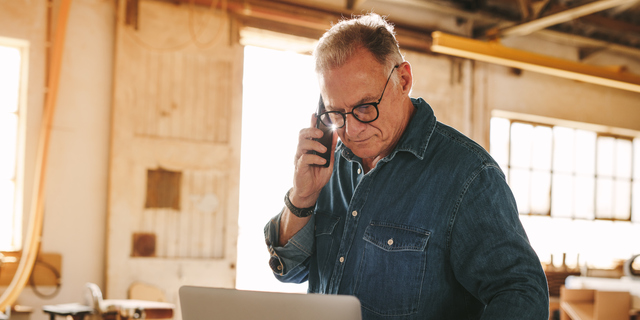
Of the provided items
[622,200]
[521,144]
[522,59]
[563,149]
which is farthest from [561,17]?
[622,200]

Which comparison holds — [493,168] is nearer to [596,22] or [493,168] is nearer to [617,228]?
[596,22]

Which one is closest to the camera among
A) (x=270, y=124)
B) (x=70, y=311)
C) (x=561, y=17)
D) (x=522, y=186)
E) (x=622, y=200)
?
(x=70, y=311)

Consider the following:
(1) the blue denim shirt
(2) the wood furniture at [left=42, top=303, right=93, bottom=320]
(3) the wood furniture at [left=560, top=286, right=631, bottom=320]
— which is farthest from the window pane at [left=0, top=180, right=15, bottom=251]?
(3) the wood furniture at [left=560, top=286, right=631, bottom=320]

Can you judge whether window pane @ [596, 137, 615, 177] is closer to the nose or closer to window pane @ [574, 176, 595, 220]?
window pane @ [574, 176, 595, 220]

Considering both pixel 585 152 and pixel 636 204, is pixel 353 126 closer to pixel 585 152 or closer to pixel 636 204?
pixel 585 152

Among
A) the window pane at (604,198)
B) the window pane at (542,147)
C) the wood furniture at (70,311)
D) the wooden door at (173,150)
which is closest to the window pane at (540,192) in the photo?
the window pane at (542,147)

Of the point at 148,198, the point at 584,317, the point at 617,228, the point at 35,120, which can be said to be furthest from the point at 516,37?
the point at 35,120

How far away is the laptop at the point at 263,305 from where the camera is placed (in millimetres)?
977

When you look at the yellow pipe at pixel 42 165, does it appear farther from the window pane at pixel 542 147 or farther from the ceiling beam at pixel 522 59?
the window pane at pixel 542 147

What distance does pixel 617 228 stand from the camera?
7.82m

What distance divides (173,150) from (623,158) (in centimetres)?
Answer: 689

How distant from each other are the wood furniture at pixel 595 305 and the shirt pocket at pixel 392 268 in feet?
9.73

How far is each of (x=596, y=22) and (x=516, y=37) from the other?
0.98m

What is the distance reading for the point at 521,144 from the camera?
716 cm
